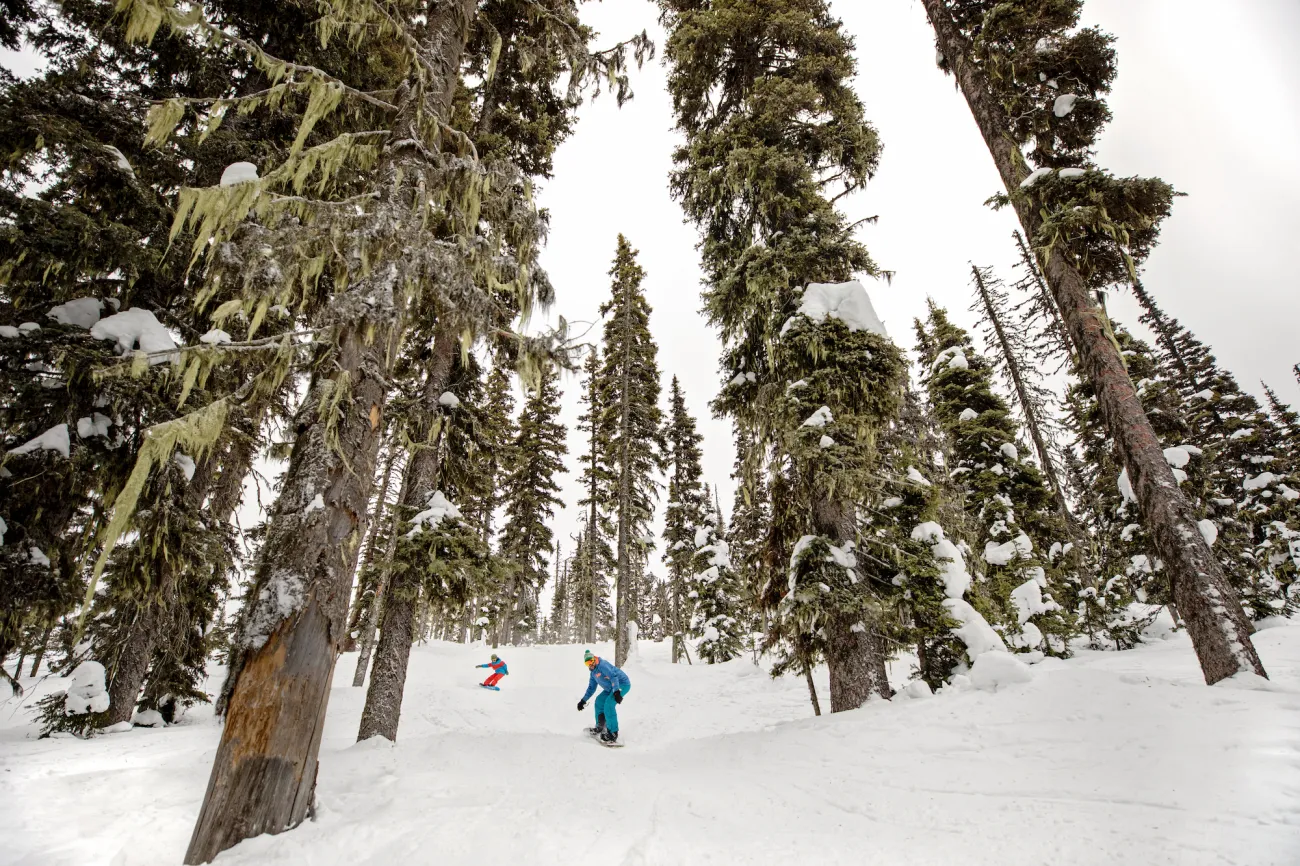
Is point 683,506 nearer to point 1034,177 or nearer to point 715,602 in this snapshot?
point 715,602

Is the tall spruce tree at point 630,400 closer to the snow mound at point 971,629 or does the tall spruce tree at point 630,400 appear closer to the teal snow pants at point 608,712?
the teal snow pants at point 608,712

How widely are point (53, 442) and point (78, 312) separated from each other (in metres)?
1.80

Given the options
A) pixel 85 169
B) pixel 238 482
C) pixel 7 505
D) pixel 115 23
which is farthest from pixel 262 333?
pixel 238 482

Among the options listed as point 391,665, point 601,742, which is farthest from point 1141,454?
point 391,665

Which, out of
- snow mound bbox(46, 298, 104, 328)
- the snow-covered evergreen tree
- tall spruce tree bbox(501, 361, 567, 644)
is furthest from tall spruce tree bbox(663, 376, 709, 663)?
snow mound bbox(46, 298, 104, 328)

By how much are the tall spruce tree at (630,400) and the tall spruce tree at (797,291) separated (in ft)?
38.5

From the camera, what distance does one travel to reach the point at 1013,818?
13.6ft

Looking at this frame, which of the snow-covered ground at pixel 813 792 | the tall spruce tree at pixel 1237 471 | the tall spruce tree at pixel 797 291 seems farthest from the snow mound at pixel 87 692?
the tall spruce tree at pixel 1237 471

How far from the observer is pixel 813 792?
5156 millimetres

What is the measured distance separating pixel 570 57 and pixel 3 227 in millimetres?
7696

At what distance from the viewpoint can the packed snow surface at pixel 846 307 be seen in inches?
313

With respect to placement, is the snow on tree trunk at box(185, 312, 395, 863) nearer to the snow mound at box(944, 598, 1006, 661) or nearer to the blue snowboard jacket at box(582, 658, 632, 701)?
the blue snowboard jacket at box(582, 658, 632, 701)

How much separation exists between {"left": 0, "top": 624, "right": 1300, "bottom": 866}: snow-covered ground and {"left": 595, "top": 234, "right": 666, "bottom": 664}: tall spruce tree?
1461 centimetres

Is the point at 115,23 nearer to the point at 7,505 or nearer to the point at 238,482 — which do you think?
the point at 7,505
